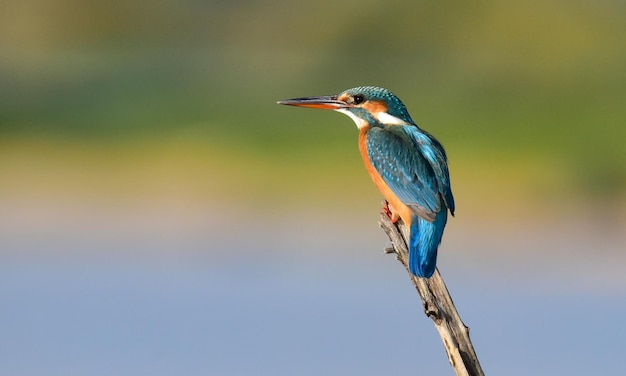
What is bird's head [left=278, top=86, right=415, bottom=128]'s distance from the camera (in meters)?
4.32

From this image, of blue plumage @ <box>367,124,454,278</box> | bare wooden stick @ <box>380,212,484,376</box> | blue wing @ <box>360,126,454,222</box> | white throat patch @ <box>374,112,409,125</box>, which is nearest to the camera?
bare wooden stick @ <box>380,212,484,376</box>

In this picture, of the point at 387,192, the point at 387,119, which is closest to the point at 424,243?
the point at 387,192

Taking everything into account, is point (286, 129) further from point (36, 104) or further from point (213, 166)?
point (36, 104)

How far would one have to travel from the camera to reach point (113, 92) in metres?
14.6

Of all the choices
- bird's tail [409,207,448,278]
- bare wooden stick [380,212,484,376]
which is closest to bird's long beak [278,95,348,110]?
bird's tail [409,207,448,278]

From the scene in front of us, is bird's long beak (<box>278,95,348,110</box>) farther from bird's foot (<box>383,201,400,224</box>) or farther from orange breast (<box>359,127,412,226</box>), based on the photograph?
bird's foot (<box>383,201,400,224</box>)

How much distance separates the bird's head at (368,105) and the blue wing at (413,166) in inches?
4.3

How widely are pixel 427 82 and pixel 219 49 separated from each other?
338 cm

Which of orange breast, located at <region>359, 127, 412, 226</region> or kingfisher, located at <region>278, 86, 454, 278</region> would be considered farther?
orange breast, located at <region>359, 127, 412, 226</region>

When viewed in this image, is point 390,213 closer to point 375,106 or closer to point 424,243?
point 424,243

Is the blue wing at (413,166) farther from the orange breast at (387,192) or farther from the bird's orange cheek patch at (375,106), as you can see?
the bird's orange cheek patch at (375,106)

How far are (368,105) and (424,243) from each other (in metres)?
0.83

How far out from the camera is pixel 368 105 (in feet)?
14.3

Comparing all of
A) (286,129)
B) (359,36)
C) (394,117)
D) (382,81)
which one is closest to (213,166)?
(286,129)
